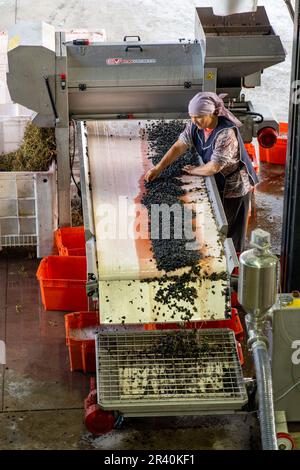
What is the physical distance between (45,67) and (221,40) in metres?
1.22

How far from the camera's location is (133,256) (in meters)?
4.93

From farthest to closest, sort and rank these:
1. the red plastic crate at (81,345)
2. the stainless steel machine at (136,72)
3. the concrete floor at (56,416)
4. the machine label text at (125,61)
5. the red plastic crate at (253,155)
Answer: the red plastic crate at (253,155) → the machine label text at (125,61) → the stainless steel machine at (136,72) → the red plastic crate at (81,345) → the concrete floor at (56,416)

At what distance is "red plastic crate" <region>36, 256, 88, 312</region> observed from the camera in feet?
19.9

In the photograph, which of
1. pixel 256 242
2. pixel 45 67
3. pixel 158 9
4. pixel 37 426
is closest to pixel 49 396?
pixel 37 426

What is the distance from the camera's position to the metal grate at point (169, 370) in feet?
15.5

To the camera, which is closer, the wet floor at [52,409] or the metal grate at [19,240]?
the wet floor at [52,409]

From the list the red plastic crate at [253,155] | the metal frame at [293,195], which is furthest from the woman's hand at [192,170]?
the red plastic crate at [253,155]

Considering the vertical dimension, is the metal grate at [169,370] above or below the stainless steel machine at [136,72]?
below

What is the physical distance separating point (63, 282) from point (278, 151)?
2.79m

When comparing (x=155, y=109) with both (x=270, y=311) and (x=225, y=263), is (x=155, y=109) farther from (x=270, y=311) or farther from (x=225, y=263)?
(x=270, y=311)

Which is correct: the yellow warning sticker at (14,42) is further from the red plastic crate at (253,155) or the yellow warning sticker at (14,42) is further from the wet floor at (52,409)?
the red plastic crate at (253,155)

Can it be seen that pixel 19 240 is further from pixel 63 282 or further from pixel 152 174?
pixel 152 174

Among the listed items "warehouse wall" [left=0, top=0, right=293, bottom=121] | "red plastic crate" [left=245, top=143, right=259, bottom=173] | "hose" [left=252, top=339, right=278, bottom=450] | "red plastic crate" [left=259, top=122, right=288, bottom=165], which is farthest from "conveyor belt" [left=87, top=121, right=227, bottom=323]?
"warehouse wall" [left=0, top=0, right=293, bottom=121]

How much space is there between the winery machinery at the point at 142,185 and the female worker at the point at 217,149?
0.16 meters
